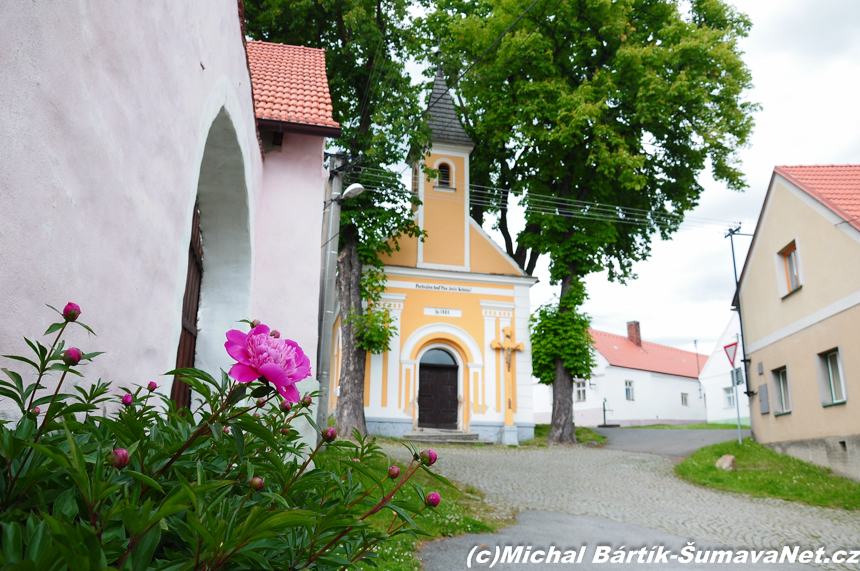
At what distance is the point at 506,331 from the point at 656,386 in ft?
81.8

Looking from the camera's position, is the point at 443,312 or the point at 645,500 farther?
the point at 443,312

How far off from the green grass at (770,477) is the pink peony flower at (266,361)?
1112 cm

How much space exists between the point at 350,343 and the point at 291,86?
34.4 feet

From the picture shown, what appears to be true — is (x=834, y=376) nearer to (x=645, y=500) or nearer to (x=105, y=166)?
(x=645, y=500)

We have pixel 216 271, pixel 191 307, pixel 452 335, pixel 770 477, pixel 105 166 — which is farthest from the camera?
pixel 452 335

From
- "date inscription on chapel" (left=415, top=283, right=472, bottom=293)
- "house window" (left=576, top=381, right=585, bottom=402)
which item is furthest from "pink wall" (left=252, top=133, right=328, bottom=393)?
"house window" (left=576, top=381, right=585, bottom=402)

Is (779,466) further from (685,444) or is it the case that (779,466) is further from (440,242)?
(440,242)

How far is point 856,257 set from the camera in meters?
11.5

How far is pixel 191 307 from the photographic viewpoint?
7266 millimetres

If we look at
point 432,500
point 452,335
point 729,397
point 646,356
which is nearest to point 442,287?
point 452,335

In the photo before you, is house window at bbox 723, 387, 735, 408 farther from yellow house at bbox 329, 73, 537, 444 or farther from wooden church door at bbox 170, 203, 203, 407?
wooden church door at bbox 170, 203, 203, 407

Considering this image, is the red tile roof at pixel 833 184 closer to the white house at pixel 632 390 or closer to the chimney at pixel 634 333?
the white house at pixel 632 390

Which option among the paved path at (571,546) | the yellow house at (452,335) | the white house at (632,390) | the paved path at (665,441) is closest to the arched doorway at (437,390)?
the yellow house at (452,335)

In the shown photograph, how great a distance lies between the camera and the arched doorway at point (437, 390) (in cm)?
2034
